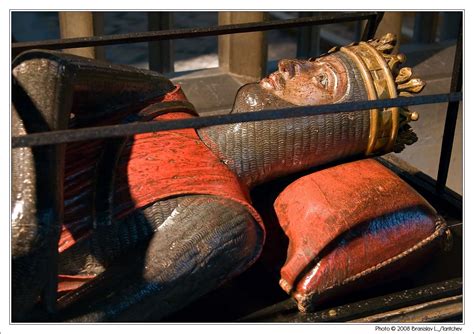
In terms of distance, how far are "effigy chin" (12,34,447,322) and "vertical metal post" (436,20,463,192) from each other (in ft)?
0.62

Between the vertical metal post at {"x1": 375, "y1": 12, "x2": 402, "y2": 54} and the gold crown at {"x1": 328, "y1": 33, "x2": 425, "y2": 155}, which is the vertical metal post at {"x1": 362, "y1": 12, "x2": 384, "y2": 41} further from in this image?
the vertical metal post at {"x1": 375, "y1": 12, "x2": 402, "y2": 54}

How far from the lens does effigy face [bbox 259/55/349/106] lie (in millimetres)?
1695

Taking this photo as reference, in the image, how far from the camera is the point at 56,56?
60.7 inches

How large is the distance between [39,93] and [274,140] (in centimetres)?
55

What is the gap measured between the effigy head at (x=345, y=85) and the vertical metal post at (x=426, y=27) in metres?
2.47

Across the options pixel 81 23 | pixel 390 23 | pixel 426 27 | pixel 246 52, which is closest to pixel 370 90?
pixel 246 52

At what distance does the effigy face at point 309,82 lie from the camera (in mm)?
1695

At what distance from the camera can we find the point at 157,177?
5.08 feet

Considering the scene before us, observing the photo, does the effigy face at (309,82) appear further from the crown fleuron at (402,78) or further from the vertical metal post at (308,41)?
the vertical metal post at (308,41)

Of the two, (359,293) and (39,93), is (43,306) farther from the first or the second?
(359,293)

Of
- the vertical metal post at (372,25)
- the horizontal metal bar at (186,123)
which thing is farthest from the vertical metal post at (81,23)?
the horizontal metal bar at (186,123)

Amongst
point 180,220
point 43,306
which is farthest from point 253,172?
point 43,306

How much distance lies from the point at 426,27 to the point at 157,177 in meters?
2.95

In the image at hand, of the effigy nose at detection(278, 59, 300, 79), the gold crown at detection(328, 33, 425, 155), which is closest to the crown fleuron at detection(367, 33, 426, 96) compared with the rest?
Answer: the gold crown at detection(328, 33, 425, 155)
